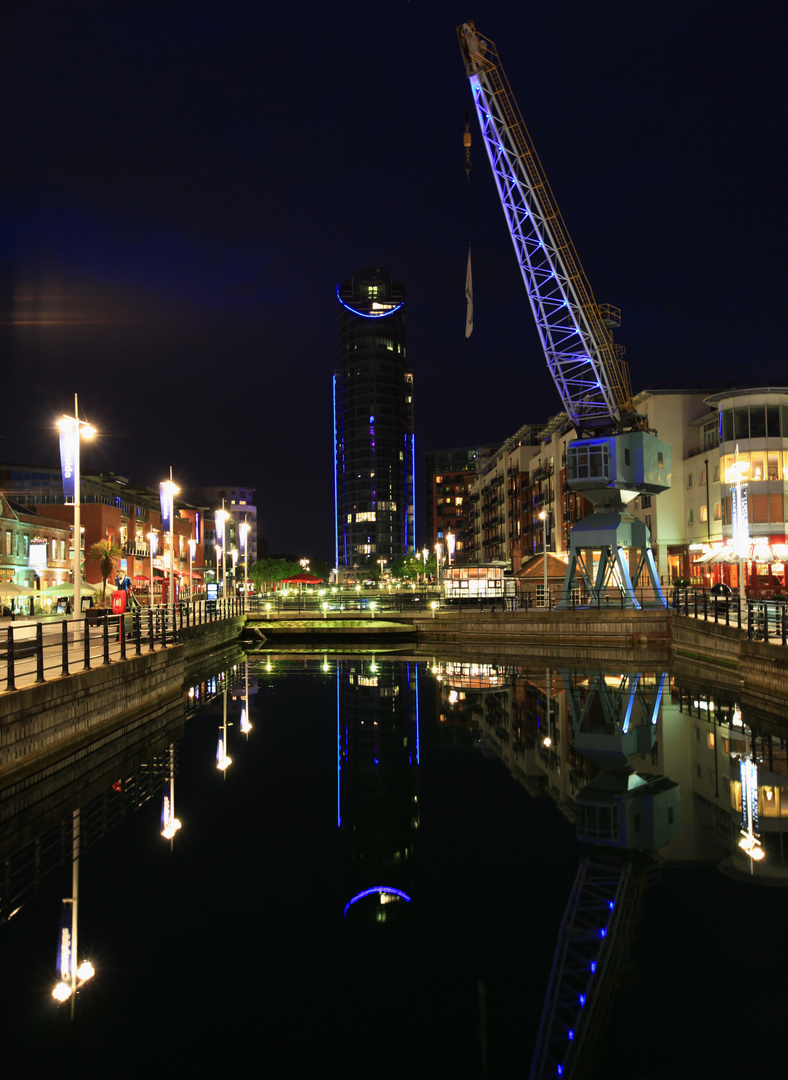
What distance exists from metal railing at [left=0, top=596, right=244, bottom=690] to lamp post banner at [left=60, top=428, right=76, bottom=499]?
435 cm

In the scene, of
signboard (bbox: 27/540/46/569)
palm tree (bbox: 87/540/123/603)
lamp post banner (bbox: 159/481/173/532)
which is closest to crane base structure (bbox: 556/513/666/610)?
lamp post banner (bbox: 159/481/173/532)

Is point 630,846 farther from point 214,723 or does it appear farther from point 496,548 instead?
point 496,548

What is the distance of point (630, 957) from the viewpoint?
754cm

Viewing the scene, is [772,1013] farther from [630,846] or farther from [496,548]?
[496,548]

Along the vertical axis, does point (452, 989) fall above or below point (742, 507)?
below

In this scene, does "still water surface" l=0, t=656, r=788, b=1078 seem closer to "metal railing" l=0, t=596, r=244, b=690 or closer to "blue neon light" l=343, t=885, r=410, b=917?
"blue neon light" l=343, t=885, r=410, b=917

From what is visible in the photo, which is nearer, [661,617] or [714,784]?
[714,784]

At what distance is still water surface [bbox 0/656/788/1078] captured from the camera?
5.99 metres

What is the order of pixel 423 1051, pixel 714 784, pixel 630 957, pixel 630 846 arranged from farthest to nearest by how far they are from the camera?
pixel 714 784 < pixel 630 846 < pixel 630 957 < pixel 423 1051

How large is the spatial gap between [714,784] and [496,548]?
342 feet

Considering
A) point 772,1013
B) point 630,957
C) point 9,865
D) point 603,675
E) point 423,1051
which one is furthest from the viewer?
point 603,675

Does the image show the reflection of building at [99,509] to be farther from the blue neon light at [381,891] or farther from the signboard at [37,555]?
the blue neon light at [381,891]

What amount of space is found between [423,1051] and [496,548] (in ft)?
370

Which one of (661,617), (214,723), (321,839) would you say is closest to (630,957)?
(321,839)
